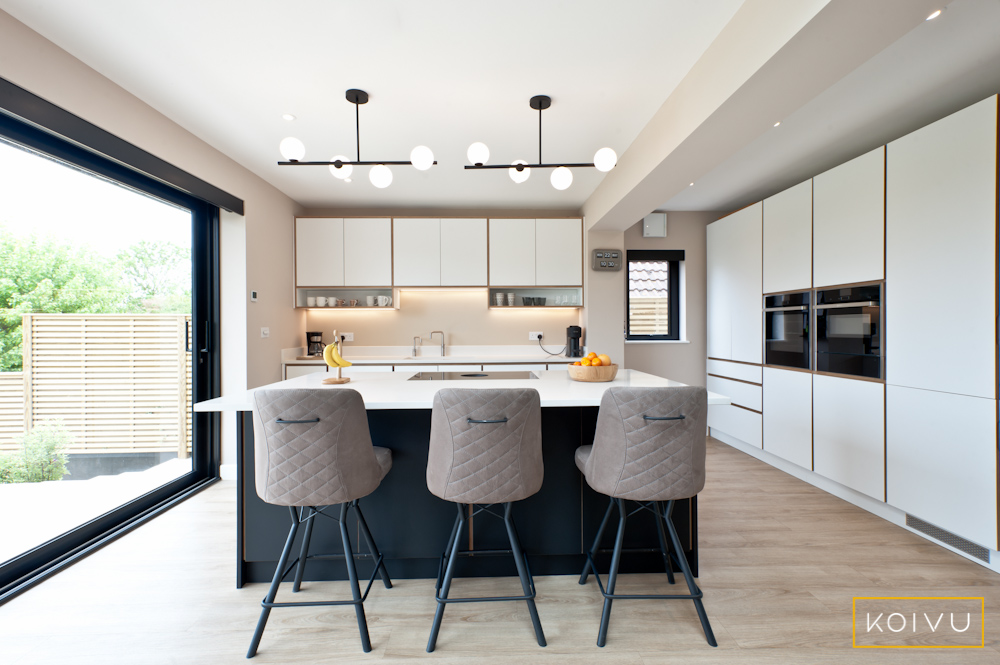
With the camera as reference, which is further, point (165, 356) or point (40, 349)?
point (165, 356)

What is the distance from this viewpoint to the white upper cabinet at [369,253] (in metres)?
4.62

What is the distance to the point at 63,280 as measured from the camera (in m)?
2.28

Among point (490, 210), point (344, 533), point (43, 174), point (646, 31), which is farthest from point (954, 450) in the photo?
point (43, 174)

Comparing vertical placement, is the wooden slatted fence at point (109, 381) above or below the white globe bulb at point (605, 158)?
below

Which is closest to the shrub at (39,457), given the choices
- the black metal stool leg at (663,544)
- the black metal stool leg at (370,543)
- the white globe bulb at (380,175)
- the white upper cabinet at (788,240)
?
the black metal stool leg at (370,543)

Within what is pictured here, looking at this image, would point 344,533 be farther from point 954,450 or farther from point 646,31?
point 954,450

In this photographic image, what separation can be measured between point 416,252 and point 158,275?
225cm

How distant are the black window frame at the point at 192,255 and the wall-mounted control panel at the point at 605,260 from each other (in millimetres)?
3256

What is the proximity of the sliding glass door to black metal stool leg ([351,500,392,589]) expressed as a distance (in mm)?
1614

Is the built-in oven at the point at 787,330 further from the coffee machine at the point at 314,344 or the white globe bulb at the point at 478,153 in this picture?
the coffee machine at the point at 314,344

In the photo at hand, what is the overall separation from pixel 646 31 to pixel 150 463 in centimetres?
388

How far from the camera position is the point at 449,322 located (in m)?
5.04

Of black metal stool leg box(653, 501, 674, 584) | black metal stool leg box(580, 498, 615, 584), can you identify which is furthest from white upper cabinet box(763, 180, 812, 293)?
black metal stool leg box(580, 498, 615, 584)

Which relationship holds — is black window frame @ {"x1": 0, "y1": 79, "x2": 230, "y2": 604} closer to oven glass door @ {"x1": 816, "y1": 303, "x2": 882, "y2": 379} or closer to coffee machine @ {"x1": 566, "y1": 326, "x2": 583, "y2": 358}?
coffee machine @ {"x1": 566, "y1": 326, "x2": 583, "y2": 358}
